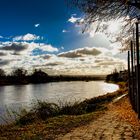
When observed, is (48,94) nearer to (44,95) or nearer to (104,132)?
(44,95)

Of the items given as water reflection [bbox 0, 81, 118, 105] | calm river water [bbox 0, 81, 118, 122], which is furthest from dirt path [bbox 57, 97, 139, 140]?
water reflection [bbox 0, 81, 118, 105]

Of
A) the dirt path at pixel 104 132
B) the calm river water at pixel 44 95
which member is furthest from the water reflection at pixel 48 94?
the dirt path at pixel 104 132

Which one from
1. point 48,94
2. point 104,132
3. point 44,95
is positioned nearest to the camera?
point 104,132

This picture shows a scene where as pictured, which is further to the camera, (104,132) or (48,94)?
(48,94)

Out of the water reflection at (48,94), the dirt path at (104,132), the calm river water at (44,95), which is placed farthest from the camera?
the water reflection at (48,94)

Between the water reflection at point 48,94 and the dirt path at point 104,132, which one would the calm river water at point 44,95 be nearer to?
the water reflection at point 48,94

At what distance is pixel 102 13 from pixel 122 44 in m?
4.71

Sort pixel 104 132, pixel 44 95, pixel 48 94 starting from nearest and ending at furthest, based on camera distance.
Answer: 1. pixel 104 132
2. pixel 44 95
3. pixel 48 94

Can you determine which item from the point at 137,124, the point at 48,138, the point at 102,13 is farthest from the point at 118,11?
the point at 48,138

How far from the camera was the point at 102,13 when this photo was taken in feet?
41.9

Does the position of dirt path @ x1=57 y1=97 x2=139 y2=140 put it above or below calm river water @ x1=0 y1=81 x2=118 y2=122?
above

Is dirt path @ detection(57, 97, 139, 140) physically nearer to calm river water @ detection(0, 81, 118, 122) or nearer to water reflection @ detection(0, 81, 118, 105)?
calm river water @ detection(0, 81, 118, 122)

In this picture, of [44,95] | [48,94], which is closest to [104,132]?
[44,95]

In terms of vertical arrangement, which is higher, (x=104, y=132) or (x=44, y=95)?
(x=104, y=132)
